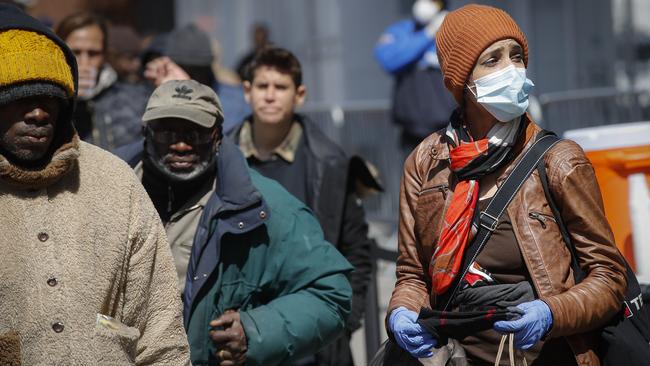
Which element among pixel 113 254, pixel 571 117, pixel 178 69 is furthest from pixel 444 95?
pixel 113 254

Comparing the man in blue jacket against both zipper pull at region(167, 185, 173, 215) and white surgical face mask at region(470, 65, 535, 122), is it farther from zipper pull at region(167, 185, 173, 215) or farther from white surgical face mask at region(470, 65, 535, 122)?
white surgical face mask at region(470, 65, 535, 122)

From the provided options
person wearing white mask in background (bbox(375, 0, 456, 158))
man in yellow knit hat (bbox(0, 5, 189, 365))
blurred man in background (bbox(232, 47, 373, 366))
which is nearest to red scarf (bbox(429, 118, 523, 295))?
man in yellow knit hat (bbox(0, 5, 189, 365))

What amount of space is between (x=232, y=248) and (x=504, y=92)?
121 cm

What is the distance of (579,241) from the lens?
3869 millimetres

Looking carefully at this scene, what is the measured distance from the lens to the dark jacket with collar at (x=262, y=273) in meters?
4.52

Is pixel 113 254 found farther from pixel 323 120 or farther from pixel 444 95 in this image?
pixel 323 120

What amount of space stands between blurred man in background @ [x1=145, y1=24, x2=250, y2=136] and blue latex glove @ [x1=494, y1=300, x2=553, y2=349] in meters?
3.57

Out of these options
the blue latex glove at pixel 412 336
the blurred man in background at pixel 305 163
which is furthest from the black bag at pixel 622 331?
the blurred man in background at pixel 305 163

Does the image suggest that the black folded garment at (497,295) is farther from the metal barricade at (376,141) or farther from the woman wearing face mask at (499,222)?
the metal barricade at (376,141)

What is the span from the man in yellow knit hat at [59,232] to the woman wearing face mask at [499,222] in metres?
0.85

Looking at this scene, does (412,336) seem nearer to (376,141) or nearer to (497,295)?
(497,295)

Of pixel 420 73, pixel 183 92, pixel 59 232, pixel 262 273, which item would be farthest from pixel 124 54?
pixel 59 232

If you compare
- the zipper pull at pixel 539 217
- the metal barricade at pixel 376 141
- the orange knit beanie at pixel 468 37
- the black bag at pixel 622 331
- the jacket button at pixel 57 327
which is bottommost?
the metal barricade at pixel 376 141

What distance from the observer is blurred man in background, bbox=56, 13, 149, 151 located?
7.13m
